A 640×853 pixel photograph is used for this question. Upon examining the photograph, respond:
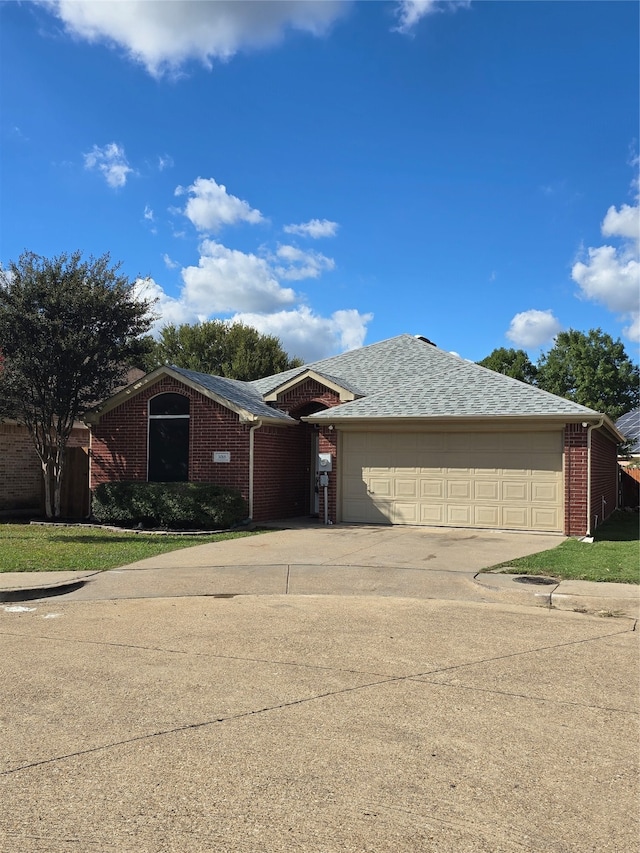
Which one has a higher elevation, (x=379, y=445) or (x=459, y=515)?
(x=379, y=445)

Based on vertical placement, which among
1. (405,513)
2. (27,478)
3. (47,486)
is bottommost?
(405,513)

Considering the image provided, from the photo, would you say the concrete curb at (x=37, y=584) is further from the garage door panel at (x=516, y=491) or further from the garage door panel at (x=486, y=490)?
the garage door panel at (x=516, y=491)

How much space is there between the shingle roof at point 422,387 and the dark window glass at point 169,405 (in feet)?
10.5

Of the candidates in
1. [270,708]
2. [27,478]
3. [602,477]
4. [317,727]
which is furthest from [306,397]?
[317,727]

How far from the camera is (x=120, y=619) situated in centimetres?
752

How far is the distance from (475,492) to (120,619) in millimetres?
10143

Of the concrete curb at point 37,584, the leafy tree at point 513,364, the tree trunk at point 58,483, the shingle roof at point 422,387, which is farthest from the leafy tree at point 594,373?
the concrete curb at point 37,584

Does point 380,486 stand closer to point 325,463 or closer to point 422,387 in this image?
point 325,463

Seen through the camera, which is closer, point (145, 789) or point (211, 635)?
point (145, 789)

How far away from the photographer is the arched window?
1747 centimetres

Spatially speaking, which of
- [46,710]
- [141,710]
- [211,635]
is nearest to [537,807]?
[141,710]

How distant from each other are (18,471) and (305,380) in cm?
862

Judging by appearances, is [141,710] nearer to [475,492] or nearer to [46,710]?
[46,710]

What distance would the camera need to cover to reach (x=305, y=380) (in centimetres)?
1880
